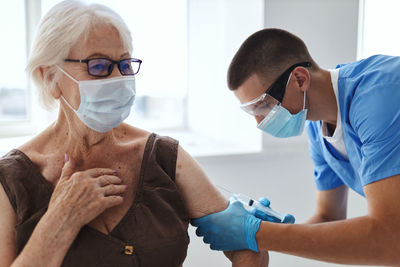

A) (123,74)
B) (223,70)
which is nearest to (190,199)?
(123,74)

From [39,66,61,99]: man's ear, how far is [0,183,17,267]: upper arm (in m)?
0.35

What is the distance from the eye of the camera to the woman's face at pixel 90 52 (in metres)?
1.23

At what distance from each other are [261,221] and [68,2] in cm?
101

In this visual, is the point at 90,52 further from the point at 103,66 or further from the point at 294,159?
the point at 294,159

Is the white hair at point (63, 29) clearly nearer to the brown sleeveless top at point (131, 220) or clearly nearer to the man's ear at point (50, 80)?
the man's ear at point (50, 80)

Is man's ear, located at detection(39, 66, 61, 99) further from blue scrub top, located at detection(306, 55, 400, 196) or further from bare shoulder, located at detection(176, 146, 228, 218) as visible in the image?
blue scrub top, located at detection(306, 55, 400, 196)

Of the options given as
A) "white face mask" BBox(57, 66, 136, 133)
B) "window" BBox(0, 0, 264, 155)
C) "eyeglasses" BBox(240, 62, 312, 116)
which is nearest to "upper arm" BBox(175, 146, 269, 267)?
"white face mask" BBox(57, 66, 136, 133)

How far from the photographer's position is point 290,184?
2.29 meters

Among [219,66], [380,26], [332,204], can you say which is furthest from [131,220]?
[380,26]

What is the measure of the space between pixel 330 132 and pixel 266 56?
1.49 ft

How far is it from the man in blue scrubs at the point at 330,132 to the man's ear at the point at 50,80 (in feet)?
2.24

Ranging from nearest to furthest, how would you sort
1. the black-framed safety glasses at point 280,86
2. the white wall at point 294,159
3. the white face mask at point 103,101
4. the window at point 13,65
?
the white face mask at point 103,101 → the black-framed safety glasses at point 280,86 → the white wall at point 294,159 → the window at point 13,65

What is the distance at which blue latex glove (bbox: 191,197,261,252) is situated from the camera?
4.47 ft

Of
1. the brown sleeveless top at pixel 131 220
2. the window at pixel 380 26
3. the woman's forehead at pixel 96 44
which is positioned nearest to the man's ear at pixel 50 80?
the woman's forehead at pixel 96 44
